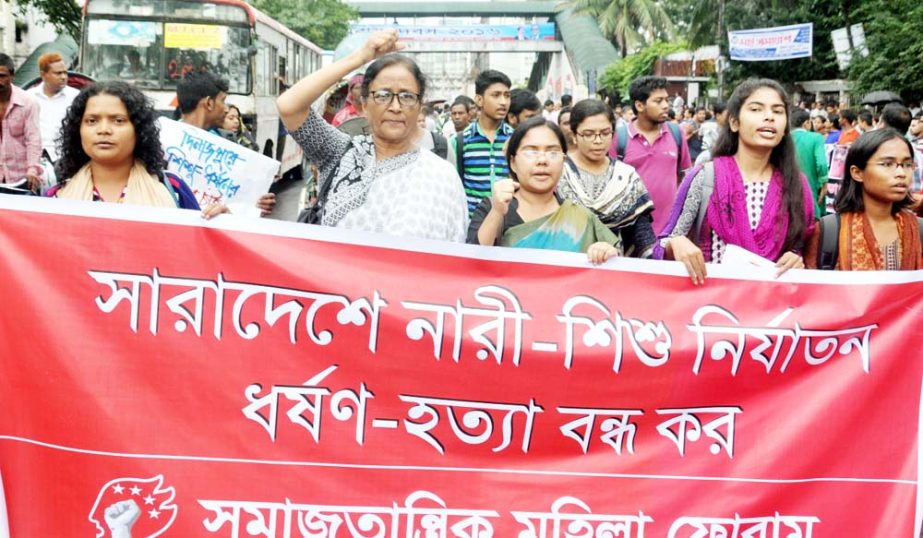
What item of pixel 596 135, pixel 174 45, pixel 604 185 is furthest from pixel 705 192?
pixel 174 45

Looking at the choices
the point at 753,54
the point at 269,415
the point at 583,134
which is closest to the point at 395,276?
the point at 269,415

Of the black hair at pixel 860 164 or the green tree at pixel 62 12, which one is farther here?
the green tree at pixel 62 12

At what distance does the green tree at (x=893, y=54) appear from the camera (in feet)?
65.9

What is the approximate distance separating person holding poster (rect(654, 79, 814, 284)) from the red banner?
0.35 m

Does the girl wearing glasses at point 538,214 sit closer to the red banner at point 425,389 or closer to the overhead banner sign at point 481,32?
the red banner at point 425,389

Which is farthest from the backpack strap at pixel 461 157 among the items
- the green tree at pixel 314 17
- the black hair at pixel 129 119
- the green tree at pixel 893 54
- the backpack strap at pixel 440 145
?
the green tree at pixel 314 17

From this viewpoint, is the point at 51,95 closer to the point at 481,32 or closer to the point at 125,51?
the point at 125,51

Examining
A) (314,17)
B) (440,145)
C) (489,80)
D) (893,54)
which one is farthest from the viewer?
(314,17)

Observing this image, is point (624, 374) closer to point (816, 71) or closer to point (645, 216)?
point (645, 216)

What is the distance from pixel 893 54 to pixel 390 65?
66.2ft

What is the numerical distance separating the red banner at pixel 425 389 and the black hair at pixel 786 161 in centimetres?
36

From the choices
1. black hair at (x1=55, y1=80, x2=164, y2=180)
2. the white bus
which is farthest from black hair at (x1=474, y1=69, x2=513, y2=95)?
the white bus

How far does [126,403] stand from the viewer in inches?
117

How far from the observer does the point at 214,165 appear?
5.18 meters
